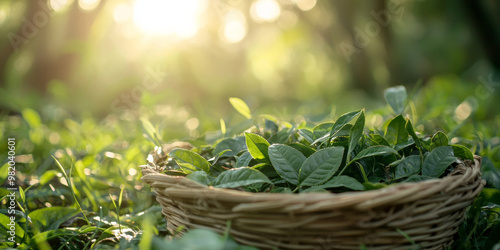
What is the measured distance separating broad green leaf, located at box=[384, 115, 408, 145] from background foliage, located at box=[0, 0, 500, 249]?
0.17 m

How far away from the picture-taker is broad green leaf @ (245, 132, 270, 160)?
0.59m

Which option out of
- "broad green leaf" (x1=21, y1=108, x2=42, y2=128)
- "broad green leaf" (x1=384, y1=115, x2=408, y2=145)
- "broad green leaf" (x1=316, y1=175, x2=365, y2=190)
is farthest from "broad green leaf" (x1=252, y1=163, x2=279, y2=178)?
"broad green leaf" (x1=21, y1=108, x2=42, y2=128)

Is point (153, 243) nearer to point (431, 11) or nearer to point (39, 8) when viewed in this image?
point (39, 8)

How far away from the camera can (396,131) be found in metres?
0.64

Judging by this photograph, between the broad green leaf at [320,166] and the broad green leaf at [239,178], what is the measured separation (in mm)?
60

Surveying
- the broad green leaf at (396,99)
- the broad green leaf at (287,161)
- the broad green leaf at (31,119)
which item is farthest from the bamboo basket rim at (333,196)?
the broad green leaf at (31,119)

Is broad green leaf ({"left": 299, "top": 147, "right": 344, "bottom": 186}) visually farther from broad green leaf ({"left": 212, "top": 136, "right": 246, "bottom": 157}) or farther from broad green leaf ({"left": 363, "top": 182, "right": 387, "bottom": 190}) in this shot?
broad green leaf ({"left": 212, "top": 136, "right": 246, "bottom": 157})

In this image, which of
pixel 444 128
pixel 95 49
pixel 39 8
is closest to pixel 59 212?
pixel 444 128

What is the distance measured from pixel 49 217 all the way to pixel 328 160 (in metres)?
0.52

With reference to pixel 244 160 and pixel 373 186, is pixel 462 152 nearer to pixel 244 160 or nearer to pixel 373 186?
pixel 373 186

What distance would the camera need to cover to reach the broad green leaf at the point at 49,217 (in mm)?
679

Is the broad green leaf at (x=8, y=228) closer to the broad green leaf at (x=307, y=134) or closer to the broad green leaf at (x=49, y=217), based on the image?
the broad green leaf at (x=49, y=217)

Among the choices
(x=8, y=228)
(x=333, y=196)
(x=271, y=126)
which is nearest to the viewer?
(x=333, y=196)

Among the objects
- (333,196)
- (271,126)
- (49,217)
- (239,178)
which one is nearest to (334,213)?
(333,196)
